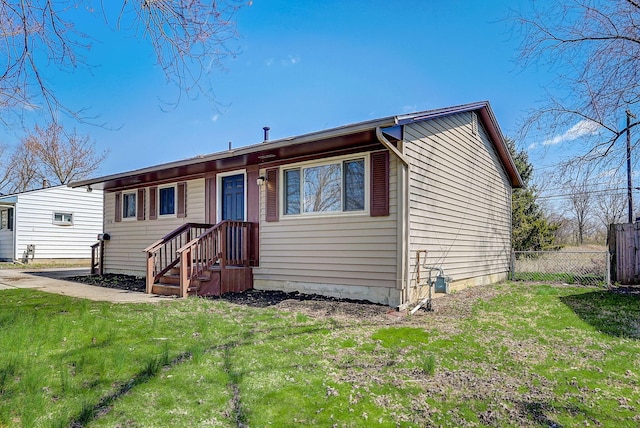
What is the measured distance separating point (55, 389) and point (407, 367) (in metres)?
2.79

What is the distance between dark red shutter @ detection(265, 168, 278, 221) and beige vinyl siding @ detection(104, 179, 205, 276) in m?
2.19

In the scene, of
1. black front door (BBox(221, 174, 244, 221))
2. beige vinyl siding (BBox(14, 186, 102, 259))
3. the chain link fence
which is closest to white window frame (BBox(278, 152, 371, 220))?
black front door (BBox(221, 174, 244, 221))

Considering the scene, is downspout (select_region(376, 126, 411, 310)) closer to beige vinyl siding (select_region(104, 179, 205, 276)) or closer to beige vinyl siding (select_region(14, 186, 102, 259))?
beige vinyl siding (select_region(104, 179, 205, 276))

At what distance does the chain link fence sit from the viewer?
10335 millimetres

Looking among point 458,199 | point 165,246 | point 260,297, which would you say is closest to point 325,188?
point 260,297

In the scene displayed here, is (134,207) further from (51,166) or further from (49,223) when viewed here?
(51,166)

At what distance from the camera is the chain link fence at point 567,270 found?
1034 cm

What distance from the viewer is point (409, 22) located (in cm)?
851

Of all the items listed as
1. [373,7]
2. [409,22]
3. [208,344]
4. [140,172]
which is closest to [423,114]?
[373,7]

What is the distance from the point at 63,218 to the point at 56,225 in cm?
41

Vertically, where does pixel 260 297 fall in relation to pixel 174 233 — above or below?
below

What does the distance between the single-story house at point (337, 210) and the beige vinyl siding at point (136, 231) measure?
0.17ft

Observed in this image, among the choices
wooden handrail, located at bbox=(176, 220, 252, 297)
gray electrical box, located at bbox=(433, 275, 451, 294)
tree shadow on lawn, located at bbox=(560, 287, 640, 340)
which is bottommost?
tree shadow on lawn, located at bbox=(560, 287, 640, 340)

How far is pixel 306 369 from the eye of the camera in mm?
3422
